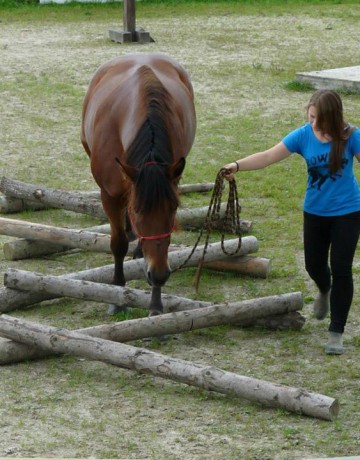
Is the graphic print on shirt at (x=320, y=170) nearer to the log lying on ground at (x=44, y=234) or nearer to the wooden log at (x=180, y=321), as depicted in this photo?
the wooden log at (x=180, y=321)

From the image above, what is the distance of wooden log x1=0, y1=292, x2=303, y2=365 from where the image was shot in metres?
5.91

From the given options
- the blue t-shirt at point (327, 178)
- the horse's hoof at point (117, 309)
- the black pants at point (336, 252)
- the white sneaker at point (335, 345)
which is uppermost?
the blue t-shirt at point (327, 178)

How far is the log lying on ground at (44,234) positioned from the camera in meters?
7.43

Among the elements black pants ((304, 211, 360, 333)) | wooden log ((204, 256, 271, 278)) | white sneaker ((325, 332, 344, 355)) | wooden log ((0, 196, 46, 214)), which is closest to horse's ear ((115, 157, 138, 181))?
black pants ((304, 211, 360, 333))

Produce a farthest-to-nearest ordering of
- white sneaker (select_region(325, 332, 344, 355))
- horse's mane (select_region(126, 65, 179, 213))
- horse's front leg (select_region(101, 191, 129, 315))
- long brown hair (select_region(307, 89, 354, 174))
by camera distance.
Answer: horse's front leg (select_region(101, 191, 129, 315)) < white sneaker (select_region(325, 332, 344, 355)) < long brown hair (select_region(307, 89, 354, 174)) < horse's mane (select_region(126, 65, 179, 213))

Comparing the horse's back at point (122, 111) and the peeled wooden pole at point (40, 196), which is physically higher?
the horse's back at point (122, 111)

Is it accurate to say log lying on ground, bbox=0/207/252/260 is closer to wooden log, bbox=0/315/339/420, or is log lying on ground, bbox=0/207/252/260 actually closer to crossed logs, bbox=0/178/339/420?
crossed logs, bbox=0/178/339/420

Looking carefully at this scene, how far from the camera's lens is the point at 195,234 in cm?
838

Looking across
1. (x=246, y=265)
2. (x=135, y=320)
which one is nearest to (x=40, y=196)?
(x=246, y=265)

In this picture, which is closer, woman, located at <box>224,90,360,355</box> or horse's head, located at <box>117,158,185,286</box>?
horse's head, located at <box>117,158,185,286</box>

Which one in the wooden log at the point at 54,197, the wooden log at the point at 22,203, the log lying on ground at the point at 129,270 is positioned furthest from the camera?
the wooden log at the point at 22,203

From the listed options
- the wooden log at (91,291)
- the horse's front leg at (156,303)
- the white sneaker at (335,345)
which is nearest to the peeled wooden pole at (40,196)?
the wooden log at (91,291)

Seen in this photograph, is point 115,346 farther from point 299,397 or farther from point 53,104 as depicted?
point 53,104

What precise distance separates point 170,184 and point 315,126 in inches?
35.9
